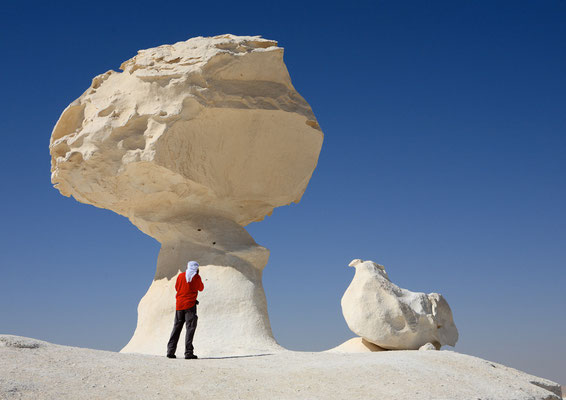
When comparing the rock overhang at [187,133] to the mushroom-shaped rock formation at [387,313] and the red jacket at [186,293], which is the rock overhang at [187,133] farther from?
the red jacket at [186,293]

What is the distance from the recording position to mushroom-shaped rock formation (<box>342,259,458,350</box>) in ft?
37.2

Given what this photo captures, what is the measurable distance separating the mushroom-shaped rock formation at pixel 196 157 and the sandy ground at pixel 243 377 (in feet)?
8.58

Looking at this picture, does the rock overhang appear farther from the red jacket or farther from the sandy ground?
the sandy ground

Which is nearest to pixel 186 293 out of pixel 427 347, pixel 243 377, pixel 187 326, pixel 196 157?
pixel 187 326

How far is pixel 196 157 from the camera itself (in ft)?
36.9

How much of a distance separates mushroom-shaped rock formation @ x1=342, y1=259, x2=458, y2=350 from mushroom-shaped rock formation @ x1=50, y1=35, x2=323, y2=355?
1.72 metres

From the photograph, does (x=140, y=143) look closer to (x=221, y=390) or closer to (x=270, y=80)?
(x=270, y=80)

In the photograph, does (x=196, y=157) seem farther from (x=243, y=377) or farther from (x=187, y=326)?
(x=243, y=377)

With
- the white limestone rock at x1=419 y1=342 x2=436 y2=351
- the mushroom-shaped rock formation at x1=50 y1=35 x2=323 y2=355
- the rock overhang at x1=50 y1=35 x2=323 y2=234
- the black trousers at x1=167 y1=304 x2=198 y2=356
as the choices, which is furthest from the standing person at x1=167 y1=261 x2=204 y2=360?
the white limestone rock at x1=419 y1=342 x2=436 y2=351

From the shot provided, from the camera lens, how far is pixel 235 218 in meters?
12.2

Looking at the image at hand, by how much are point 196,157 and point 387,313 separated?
450 cm

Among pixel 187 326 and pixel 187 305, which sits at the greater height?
pixel 187 305

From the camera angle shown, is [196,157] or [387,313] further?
[387,313]

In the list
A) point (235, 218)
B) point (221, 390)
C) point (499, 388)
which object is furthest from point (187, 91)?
point (499, 388)
